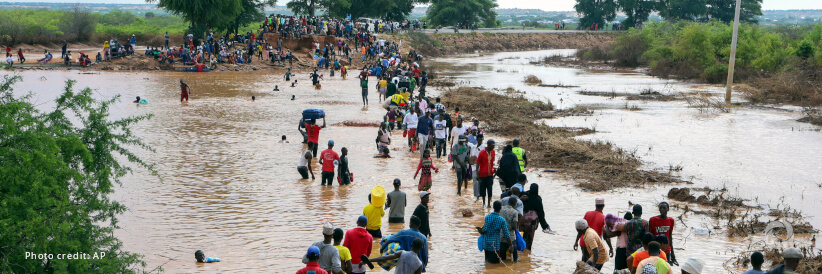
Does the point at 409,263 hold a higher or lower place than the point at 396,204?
higher

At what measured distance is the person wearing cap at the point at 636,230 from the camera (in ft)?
30.6

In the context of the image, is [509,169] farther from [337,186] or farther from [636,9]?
[636,9]

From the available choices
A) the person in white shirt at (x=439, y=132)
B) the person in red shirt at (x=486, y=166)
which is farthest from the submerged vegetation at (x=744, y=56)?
the person in red shirt at (x=486, y=166)

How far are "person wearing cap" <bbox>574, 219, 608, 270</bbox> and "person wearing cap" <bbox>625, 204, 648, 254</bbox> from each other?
1.15 feet

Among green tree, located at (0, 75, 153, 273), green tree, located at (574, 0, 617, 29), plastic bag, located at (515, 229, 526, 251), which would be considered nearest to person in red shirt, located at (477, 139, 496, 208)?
plastic bag, located at (515, 229, 526, 251)

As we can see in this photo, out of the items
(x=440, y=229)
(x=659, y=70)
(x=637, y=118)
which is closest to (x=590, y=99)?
(x=637, y=118)

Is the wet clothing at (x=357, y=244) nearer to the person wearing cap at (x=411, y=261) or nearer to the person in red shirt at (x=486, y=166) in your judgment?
the person wearing cap at (x=411, y=261)

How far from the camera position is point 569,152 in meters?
19.8

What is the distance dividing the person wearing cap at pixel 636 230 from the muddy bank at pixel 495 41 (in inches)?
2467

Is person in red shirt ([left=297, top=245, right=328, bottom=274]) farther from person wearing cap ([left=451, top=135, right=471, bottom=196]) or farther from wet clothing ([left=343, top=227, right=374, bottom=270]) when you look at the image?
person wearing cap ([left=451, top=135, right=471, bottom=196])

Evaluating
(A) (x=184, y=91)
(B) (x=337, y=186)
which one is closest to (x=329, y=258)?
(B) (x=337, y=186)

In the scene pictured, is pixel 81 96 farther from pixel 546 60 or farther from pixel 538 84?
pixel 546 60

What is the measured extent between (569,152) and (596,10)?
9011 centimetres

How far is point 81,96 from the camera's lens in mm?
10133
